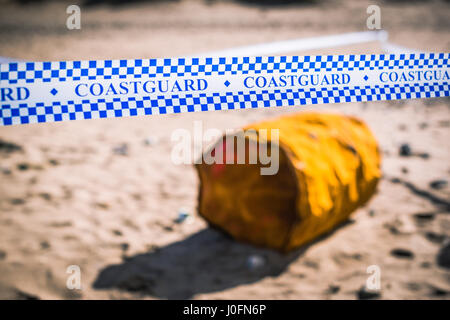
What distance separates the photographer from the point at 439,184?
3662 millimetres

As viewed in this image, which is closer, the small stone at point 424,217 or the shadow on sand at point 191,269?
the shadow on sand at point 191,269

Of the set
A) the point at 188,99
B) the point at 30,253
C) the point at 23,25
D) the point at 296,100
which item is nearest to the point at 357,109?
the point at 296,100

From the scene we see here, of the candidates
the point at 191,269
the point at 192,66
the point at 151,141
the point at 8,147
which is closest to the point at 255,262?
the point at 191,269

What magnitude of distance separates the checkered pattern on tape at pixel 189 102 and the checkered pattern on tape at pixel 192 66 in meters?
0.12

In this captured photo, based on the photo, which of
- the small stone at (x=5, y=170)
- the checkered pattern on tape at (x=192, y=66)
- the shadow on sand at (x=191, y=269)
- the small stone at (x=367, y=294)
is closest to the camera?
the checkered pattern on tape at (x=192, y=66)

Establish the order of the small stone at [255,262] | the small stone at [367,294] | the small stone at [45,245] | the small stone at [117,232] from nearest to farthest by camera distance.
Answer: the small stone at [367,294] → the small stone at [255,262] → the small stone at [45,245] → the small stone at [117,232]

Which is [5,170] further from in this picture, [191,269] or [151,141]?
[191,269]

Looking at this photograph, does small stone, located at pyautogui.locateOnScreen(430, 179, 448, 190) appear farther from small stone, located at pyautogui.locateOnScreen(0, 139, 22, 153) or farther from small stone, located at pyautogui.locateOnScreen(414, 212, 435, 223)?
small stone, located at pyautogui.locateOnScreen(0, 139, 22, 153)

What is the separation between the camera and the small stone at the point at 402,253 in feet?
9.04

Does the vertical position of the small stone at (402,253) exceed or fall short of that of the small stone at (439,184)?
it falls short

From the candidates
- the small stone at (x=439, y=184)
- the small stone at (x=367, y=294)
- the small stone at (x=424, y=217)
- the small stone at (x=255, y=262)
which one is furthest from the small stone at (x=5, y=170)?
the small stone at (x=439, y=184)

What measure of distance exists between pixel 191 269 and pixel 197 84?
58.6 inches

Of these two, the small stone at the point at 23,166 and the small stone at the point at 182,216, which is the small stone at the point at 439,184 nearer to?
the small stone at the point at 182,216

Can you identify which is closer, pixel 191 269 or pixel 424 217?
pixel 191 269
